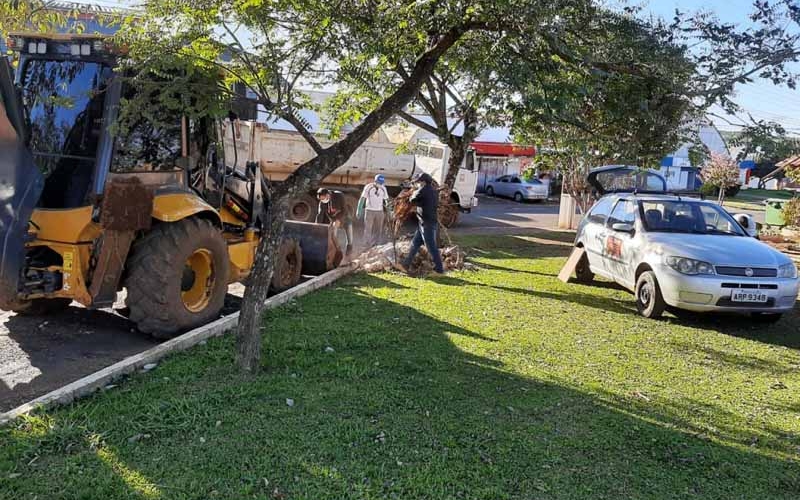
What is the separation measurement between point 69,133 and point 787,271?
842cm

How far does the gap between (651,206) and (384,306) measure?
4.45 meters

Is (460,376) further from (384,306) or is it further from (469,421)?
(384,306)

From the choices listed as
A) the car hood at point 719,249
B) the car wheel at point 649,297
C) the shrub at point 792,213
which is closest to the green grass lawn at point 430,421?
the car wheel at point 649,297

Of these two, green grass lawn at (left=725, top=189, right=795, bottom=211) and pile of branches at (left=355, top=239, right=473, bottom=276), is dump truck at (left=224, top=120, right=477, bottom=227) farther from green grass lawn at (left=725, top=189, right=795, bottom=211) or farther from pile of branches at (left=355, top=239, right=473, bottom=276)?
green grass lawn at (left=725, top=189, right=795, bottom=211)

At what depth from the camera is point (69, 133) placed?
19.5 ft

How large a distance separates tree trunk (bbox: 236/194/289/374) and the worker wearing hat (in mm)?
7843

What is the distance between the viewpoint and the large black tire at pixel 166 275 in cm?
606

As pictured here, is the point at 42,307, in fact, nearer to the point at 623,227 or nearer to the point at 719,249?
the point at 623,227

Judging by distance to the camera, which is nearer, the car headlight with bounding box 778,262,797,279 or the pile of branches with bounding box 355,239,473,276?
the car headlight with bounding box 778,262,797,279

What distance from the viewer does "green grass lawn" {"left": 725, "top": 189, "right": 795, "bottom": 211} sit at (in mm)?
39275

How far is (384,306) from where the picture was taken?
824 centimetres

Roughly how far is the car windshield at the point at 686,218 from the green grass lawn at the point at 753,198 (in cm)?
1698

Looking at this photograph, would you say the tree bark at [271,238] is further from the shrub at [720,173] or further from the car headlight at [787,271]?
the shrub at [720,173]

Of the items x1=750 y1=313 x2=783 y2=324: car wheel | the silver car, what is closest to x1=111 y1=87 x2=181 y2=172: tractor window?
the silver car
